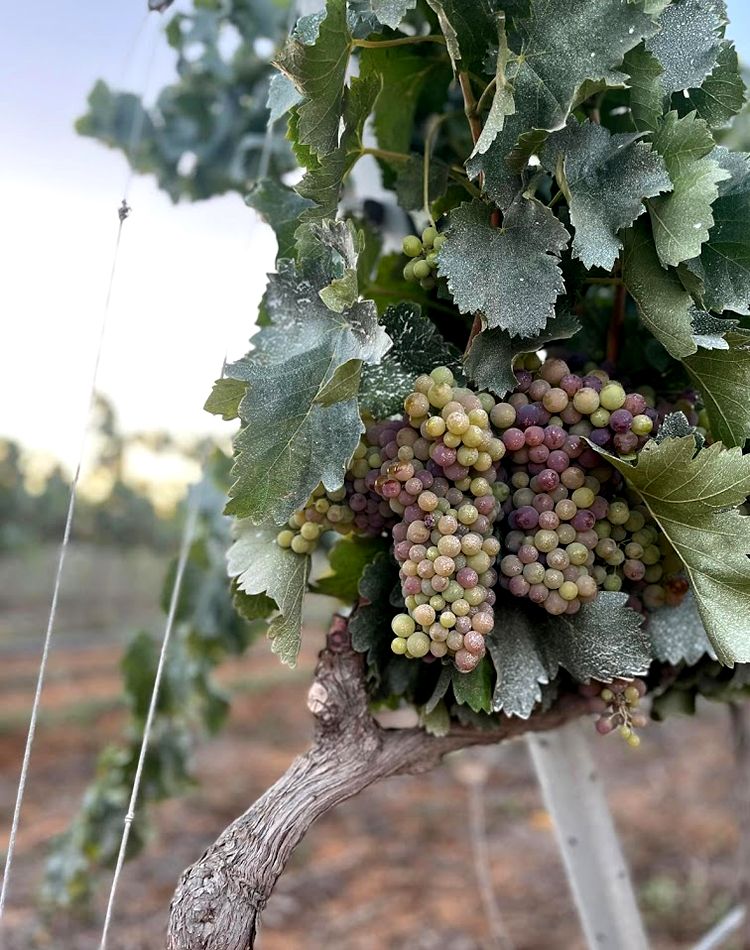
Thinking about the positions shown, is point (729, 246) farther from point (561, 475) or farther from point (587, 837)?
point (587, 837)

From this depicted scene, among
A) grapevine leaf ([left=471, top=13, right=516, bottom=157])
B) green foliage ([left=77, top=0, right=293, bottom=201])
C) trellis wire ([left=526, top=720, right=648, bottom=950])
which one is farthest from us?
green foliage ([left=77, top=0, right=293, bottom=201])

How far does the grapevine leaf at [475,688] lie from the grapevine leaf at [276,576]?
0.11m

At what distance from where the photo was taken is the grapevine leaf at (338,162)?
55cm

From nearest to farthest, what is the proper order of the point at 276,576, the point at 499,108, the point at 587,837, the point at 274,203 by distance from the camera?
the point at 499,108
the point at 276,576
the point at 274,203
the point at 587,837

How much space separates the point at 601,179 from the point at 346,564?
1.04ft

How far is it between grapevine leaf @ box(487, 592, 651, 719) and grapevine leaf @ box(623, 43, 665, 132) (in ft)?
0.97

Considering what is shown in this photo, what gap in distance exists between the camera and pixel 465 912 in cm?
246

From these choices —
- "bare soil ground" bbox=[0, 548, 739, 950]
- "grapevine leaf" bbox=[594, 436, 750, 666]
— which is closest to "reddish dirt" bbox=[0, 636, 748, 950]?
"bare soil ground" bbox=[0, 548, 739, 950]

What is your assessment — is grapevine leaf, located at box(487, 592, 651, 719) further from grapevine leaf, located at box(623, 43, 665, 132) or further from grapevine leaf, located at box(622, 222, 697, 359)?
grapevine leaf, located at box(623, 43, 665, 132)

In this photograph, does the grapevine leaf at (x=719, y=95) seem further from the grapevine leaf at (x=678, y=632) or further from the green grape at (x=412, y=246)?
the grapevine leaf at (x=678, y=632)

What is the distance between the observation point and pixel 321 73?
20.6 inches

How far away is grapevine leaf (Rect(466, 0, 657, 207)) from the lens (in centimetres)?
50

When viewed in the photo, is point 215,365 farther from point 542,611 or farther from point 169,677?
point 169,677

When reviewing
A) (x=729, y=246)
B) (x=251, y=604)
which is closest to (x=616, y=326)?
(x=729, y=246)
